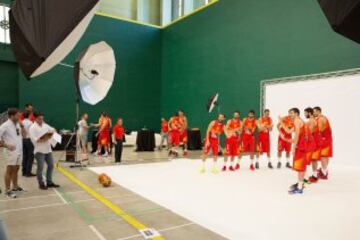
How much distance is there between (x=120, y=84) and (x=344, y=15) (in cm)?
1830

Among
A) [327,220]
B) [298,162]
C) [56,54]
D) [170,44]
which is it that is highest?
[170,44]

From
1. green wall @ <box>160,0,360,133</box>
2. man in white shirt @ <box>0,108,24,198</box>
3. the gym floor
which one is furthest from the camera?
green wall @ <box>160,0,360,133</box>

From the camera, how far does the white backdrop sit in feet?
33.1

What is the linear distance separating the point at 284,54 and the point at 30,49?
1293 centimetres

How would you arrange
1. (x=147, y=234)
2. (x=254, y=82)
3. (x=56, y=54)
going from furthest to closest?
(x=254, y=82) < (x=147, y=234) < (x=56, y=54)

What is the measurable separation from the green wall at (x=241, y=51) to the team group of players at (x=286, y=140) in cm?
407

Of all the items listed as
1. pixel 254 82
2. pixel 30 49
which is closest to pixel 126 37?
pixel 254 82

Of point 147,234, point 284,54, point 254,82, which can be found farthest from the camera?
point 254,82

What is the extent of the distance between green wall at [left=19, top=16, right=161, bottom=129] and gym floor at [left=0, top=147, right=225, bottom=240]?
1108 centimetres

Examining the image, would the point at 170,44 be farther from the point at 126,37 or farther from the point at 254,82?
the point at 254,82

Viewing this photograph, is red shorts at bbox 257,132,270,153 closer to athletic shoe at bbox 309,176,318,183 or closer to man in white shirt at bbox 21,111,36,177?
athletic shoe at bbox 309,176,318,183

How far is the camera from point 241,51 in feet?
48.5

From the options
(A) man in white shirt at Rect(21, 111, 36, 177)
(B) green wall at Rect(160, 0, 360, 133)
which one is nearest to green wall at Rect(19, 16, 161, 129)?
(B) green wall at Rect(160, 0, 360, 133)

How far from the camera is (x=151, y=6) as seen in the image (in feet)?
71.1
